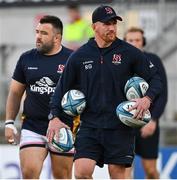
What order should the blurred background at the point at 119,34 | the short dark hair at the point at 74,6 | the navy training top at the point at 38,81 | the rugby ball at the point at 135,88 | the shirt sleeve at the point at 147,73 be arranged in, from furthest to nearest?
1. the short dark hair at the point at 74,6
2. the blurred background at the point at 119,34
3. the navy training top at the point at 38,81
4. the shirt sleeve at the point at 147,73
5. the rugby ball at the point at 135,88

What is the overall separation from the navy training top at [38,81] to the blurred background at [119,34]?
367 cm

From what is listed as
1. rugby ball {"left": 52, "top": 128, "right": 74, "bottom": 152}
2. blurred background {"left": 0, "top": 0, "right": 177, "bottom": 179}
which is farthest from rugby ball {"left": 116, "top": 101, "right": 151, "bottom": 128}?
blurred background {"left": 0, "top": 0, "right": 177, "bottom": 179}

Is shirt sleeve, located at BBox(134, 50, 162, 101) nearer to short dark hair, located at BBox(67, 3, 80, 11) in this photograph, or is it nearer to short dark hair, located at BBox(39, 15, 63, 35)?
short dark hair, located at BBox(39, 15, 63, 35)

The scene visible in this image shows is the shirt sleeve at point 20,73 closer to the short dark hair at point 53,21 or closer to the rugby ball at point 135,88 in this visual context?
the short dark hair at point 53,21

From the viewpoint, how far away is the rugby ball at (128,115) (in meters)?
8.76

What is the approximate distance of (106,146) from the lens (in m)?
8.99

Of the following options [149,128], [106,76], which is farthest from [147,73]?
[149,128]

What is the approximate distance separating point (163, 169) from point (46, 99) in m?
4.42

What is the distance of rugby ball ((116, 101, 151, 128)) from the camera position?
876 cm

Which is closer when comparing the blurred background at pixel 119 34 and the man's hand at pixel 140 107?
the man's hand at pixel 140 107

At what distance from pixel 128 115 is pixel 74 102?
603 millimetres

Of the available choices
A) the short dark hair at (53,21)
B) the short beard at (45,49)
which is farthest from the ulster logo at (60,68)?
the short dark hair at (53,21)

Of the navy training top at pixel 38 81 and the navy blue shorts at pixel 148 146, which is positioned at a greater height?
the navy training top at pixel 38 81

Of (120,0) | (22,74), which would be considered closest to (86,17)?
(120,0)
